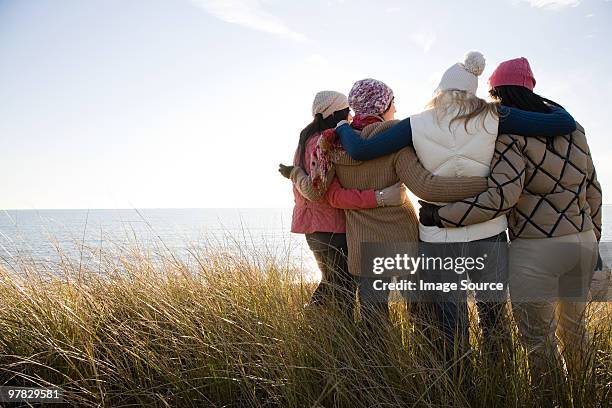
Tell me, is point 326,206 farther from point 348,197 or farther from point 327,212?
point 348,197

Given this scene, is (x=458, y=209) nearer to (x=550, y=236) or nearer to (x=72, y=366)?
(x=550, y=236)

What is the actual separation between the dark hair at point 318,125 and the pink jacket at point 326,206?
0.14 ft

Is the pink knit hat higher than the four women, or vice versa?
the pink knit hat

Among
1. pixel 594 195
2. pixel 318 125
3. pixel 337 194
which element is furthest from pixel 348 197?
pixel 594 195

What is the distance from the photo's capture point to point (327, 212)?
3.07 meters

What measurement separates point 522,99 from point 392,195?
0.80m

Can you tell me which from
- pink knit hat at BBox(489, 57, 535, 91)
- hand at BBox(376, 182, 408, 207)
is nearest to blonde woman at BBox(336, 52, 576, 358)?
pink knit hat at BBox(489, 57, 535, 91)

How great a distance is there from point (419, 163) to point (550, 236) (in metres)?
0.70

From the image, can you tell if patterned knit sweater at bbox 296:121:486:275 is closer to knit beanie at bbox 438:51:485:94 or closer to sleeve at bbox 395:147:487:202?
sleeve at bbox 395:147:487:202

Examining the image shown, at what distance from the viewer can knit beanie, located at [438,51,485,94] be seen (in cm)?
255

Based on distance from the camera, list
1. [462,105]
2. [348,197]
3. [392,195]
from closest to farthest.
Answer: [462,105]
[392,195]
[348,197]

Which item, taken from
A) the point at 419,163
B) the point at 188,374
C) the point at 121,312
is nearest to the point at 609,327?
the point at 419,163

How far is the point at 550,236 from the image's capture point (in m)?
2.38

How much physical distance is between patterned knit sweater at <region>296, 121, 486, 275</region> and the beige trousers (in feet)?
1.60
